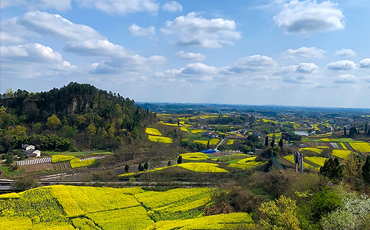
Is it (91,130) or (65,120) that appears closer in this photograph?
(91,130)

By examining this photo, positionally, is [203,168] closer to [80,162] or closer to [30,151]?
[80,162]

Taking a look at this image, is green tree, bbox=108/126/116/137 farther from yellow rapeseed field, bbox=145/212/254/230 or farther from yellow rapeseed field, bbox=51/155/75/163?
yellow rapeseed field, bbox=145/212/254/230

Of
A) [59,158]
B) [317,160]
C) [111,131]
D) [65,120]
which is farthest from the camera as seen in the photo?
[65,120]

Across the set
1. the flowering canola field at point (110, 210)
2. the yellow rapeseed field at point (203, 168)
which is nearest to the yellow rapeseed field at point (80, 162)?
the flowering canola field at point (110, 210)

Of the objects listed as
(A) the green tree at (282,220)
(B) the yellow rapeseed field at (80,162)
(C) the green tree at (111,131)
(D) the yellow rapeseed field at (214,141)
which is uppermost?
(A) the green tree at (282,220)

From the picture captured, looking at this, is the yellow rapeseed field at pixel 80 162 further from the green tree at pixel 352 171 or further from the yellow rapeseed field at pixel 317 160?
the green tree at pixel 352 171

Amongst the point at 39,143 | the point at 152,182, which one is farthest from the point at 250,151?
the point at 39,143

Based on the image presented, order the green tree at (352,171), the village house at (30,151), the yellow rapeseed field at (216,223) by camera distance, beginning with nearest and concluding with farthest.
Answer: the yellow rapeseed field at (216,223) → the green tree at (352,171) → the village house at (30,151)

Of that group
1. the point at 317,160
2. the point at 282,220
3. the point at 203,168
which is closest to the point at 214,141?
the point at 317,160
